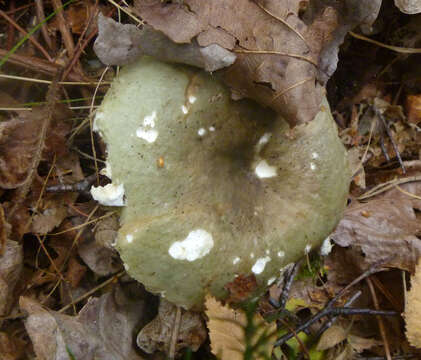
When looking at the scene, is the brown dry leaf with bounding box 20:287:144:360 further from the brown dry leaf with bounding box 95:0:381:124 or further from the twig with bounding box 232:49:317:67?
the twig with bounding box 232:49:317:67

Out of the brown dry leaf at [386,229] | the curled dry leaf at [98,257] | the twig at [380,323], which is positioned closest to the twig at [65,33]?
the curled dry leaf at [98,257]

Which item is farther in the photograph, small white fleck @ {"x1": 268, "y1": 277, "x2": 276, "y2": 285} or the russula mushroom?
small white fleck @ {"x1": 268, "y1": 277, "x2": 276, "y2": 285}

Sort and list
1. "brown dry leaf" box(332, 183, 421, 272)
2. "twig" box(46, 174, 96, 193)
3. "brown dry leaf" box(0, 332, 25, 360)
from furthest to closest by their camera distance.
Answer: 1. "brown dry leaf" box(332, 183, 421, 272)
2. "twig" box(46, 174, 96, 193)
3. "brown dry leaf" box(0, 332, 25, 360)

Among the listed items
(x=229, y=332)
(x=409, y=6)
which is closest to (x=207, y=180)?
(x=229, y=332)

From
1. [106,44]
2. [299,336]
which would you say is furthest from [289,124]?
[299,336]

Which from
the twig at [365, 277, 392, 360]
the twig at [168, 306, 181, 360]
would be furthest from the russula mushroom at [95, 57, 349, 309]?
the twig at [365, 277, 392, 360]

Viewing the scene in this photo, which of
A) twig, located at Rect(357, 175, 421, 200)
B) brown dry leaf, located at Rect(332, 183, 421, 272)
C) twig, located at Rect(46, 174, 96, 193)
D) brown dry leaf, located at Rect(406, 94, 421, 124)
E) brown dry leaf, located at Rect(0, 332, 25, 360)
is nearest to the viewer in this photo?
brown dry leaf, located at Rect(0, 332, 25, 360)

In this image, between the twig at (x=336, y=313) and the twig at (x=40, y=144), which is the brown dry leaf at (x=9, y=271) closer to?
the twig at (x=40, y=144)

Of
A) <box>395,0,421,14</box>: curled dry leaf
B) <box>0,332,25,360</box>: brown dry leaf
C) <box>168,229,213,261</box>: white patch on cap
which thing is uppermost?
<box>395,0,421,14</box>: curled dry leaf
